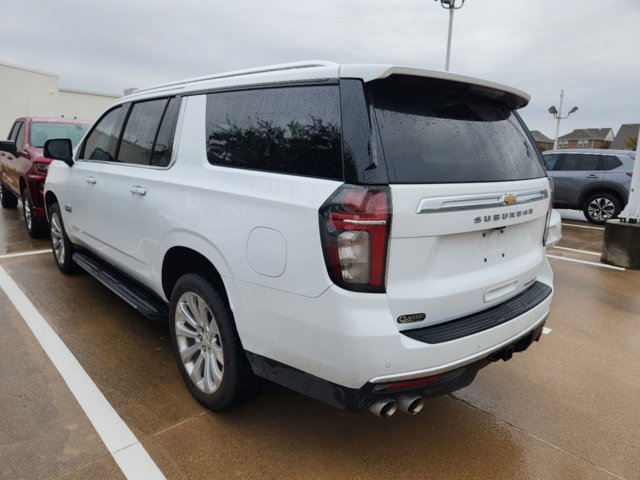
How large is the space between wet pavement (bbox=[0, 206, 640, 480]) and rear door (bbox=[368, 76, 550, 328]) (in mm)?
855

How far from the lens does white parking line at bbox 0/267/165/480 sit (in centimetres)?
228

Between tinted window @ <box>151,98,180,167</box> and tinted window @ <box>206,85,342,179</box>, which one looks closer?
tinted window @ <box>206,85,342,179</box>

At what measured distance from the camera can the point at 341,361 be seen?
190 centimetres

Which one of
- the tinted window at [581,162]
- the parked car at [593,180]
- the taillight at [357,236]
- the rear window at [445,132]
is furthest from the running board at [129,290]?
the tinted window at [581,162]

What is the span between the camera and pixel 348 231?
6.14ft

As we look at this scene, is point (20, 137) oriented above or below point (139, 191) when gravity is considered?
above

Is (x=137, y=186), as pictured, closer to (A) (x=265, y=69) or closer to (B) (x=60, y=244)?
(A) (x=265, y=69)

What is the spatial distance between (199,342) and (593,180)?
35.9 ft

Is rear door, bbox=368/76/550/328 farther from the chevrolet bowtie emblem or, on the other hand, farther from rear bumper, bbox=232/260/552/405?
rear bumper, bbox=232/260/552/405

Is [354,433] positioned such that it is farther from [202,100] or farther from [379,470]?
[202,100]

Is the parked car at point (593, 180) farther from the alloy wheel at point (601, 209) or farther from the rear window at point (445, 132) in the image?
the rear window at point (445, 132)

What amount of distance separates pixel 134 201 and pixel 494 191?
237cm

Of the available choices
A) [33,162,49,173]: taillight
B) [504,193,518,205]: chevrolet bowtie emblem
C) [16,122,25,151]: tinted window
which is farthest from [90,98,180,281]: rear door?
[16,122,25,151]: tinted window

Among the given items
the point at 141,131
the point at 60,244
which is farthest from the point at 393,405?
the point at 60,244
